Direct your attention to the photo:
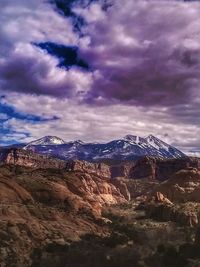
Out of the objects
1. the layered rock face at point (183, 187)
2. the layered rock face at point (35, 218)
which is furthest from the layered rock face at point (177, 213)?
the layered rock face at point (183, 187)

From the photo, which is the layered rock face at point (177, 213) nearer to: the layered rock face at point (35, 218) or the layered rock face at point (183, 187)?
the layered rock face at point (35, 218)

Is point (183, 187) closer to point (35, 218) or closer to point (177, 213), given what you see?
point (177, 213)

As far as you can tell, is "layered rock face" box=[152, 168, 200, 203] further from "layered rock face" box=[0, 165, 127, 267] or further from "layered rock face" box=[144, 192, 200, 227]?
"layered rock face" box=[0, 165, 127, 267]

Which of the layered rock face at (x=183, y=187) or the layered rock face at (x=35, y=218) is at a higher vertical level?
the layered rock face at (x=183, y=187)

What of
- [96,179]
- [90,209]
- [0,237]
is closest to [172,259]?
[0,237]

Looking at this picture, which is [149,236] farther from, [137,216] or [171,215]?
[137,216]

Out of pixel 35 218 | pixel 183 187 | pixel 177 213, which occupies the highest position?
pixel 183 187

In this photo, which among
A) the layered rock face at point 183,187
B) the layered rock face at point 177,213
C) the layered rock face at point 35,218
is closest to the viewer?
the layered rock face at point 35,218

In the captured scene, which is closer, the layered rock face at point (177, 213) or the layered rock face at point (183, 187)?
the layered rock face at point (177, 213)

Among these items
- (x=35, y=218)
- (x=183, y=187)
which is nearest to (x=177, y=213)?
(x=35, y=218)

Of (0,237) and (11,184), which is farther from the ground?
(11,184)

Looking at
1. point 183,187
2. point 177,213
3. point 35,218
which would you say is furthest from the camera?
point 183,187

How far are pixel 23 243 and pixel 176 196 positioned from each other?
77.0 m

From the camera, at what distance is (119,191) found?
19838cm
